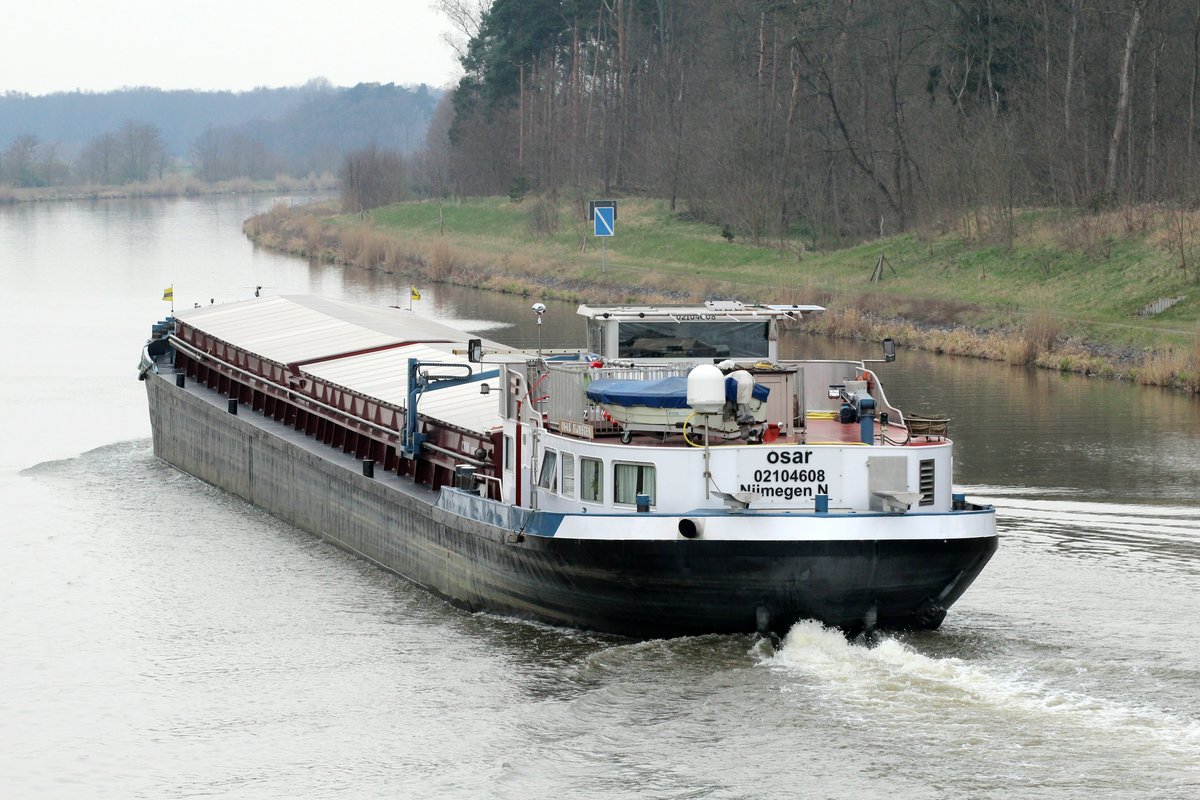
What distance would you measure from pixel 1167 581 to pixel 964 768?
8057 millimetres

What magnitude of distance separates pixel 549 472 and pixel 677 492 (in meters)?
2.21

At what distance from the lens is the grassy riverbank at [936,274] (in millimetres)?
46312

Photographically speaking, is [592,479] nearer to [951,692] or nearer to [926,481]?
[926,481]

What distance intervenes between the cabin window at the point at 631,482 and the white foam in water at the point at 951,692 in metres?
2.51

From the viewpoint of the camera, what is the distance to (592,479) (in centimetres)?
2086

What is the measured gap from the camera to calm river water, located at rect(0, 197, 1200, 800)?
17297mm

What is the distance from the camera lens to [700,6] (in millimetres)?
93688

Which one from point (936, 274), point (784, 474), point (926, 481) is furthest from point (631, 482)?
point (936, 274)

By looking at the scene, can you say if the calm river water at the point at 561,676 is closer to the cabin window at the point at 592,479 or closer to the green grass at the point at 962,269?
the cabin window at the point at 592,479

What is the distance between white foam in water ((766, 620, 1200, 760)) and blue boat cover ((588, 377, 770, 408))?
2981 millimetres

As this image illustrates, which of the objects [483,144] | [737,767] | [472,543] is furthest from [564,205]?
[737,767]

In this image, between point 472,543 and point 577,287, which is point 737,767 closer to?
point 472,543

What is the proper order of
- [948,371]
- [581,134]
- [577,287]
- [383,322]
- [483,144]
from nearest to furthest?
[383,322]
[948,371]
[577,287]
[581,134]
[483,144]

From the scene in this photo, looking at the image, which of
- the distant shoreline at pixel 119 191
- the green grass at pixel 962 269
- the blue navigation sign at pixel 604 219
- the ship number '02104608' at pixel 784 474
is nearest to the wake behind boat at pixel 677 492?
the ship number '02104608' at pixel 784 474
